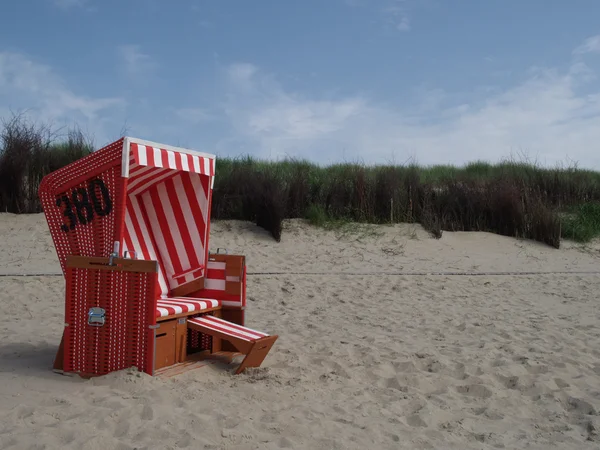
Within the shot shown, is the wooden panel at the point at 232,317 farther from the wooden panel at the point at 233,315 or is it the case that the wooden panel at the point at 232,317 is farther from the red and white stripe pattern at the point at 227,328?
the red and white stripe pattern at the point at 227,328

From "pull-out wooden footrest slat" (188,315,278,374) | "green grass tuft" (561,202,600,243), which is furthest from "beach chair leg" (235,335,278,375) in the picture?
"green grass tuft" (561,202,600,243)

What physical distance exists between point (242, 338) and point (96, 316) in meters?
1.10

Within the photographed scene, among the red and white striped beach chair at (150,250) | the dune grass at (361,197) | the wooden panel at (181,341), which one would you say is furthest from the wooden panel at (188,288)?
the dune grass at (361,197)

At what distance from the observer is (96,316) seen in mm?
4473

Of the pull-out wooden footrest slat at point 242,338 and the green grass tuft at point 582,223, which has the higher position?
the green grass tuft at point 582,223

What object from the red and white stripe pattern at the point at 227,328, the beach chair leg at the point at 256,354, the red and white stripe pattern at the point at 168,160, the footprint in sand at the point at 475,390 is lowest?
the footprint in sand at the point at 475,390

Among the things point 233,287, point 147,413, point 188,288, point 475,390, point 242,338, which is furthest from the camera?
point 188,288

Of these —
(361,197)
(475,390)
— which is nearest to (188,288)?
(475,390)

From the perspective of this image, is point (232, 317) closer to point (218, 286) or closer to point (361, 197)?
point (218, 286)

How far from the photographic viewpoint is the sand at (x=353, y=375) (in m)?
3.61

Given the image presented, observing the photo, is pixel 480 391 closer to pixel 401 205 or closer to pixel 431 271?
pixel 431 271

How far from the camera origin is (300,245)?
11.7 metres

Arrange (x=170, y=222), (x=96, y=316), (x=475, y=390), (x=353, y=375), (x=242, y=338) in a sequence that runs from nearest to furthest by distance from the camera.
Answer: (x=96, y=316)
(x=475, y=390)
(x=242, y=338)
(x=353, y=375)
(x=170, y=222)

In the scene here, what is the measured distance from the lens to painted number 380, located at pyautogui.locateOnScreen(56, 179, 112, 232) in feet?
15.1
